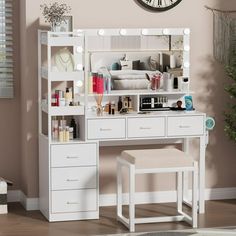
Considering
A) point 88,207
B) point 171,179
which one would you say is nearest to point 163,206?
point 171,179

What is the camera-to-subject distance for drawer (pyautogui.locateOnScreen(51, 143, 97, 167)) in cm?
534

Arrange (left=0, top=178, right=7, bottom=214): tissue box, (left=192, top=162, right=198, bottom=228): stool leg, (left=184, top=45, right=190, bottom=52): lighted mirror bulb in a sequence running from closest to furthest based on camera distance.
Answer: (left=192, top=162, right=198, bottom=228): stool leg → (left=0, top=178, right=7, bottom=214): tissue box → (left=184, top=45, right=190, bottom=52): lighted mirror bulb

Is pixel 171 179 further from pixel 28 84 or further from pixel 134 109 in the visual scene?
pixel 28 84

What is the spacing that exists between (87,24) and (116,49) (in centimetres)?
29

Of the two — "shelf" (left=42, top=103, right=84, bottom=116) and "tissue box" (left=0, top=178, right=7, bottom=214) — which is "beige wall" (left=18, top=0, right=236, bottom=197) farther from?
"shelf" (left=42, top=103, right=84, bottom=116)

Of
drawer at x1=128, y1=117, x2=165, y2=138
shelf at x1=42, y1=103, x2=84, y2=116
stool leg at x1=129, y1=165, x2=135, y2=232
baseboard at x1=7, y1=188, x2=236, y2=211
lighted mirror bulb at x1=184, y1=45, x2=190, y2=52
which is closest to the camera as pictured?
stool leg at x1=129, y1=165, x2=135, y2=232

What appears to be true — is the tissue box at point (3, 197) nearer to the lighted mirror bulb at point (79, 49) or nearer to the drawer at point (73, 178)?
the drawer at point (73, 178)

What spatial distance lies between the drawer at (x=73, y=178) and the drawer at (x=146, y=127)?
1.25ft

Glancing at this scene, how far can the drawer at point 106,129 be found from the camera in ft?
17.7

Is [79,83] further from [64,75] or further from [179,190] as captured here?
[179,190]

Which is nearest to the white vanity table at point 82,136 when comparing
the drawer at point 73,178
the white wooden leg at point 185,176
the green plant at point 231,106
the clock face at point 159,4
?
the drawer at point 73,178

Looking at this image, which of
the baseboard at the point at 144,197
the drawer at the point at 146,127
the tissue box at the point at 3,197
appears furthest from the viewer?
the baseboard at the point at 144,197

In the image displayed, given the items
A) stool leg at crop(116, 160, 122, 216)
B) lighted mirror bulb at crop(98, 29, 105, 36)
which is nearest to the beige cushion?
stool leg at crop(116, 160, 122, 216)

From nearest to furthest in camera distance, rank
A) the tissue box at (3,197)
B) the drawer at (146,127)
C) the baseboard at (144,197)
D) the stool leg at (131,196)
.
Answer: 1. the stool leg at (131,196)
2. the drawer at (146,127)
3. the tissue box at (3,197)
4. the baseboard at (144,197)
